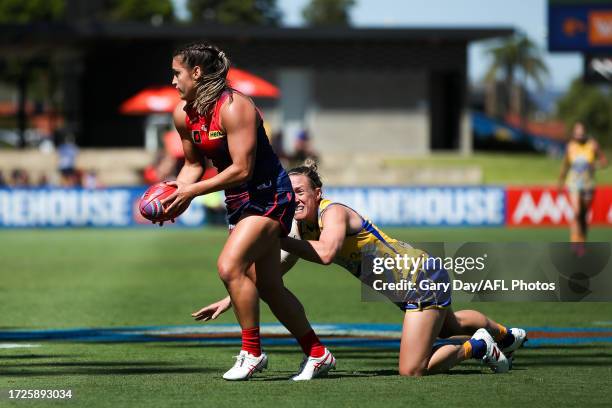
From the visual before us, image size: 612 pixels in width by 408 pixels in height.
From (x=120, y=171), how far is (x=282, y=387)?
29165mm

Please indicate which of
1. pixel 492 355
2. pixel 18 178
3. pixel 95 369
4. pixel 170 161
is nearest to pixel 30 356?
pixel 95 369

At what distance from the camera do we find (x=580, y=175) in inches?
765

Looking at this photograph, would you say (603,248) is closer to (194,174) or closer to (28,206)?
(194,174)

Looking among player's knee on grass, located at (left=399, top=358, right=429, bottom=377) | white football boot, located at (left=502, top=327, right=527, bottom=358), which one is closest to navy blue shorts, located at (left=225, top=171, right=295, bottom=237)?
player's knee on grass, located at (left=399, top=358, right=429, bottom=377)

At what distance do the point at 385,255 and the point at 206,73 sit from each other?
5.02 ft

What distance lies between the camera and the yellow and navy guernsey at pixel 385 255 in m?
7.55

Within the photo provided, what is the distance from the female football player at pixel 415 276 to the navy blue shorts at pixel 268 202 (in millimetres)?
214

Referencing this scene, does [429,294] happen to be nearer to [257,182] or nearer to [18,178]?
[257,182]

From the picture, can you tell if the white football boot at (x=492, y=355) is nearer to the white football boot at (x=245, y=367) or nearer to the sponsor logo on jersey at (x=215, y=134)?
the white football boot at (x=245, y=367)

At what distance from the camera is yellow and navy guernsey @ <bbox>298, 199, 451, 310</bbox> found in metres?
7.55

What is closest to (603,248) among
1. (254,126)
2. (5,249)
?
(254,126)

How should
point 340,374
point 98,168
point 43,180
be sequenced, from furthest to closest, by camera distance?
point 98,168 → point 43,180 → point 340,374

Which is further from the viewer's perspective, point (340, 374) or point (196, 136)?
point (340, 374)

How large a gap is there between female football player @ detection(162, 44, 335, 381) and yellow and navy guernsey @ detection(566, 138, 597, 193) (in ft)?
41.4
